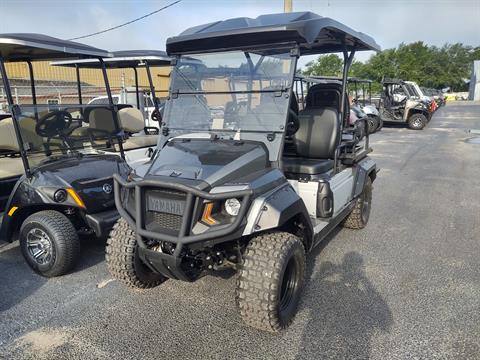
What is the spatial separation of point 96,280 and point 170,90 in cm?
184

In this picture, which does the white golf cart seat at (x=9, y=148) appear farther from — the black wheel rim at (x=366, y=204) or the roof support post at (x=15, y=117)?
the black wheel rim at (x=366, y=204)

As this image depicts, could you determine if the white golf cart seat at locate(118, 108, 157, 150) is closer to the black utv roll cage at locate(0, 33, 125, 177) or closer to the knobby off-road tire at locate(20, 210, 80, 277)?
the black utv roll cage at locate(0, 33, 125, 177)

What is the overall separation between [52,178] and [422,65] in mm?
57461

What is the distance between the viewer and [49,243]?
339 cm

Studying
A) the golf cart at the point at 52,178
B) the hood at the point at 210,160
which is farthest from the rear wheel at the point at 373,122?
the hood at the point at 210,160

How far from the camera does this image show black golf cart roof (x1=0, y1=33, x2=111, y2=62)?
341cm

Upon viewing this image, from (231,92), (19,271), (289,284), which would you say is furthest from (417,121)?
(19,271)

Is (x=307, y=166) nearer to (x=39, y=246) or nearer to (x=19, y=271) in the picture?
(x=39, y=246)

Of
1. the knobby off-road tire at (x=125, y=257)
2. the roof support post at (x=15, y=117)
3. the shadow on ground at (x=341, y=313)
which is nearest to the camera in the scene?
the shadow on ground at (x=341, y=313)

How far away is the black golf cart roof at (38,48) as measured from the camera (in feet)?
11.2

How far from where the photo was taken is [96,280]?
3.46m

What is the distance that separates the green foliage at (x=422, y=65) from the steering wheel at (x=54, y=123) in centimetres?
1461

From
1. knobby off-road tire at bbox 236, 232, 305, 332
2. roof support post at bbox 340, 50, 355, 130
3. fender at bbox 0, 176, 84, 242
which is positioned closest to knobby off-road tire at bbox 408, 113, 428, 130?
roof support post at bbox 340, 50, 355, 130

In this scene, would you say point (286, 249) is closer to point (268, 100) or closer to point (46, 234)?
point (268, 100)
